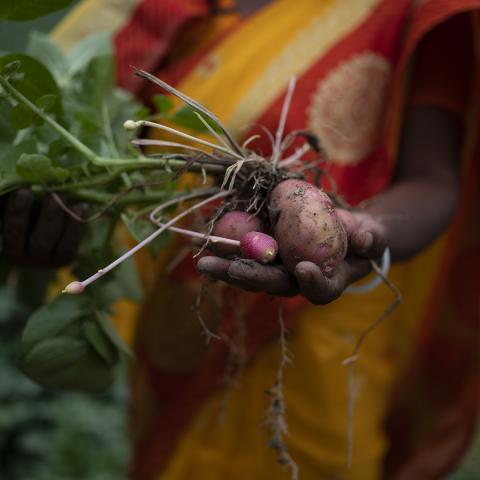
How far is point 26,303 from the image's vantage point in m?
1.25

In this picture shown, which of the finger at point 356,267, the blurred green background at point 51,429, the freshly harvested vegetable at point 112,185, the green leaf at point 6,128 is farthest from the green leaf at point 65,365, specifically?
the blurred green background at point 51,429

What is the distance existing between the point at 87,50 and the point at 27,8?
294mm

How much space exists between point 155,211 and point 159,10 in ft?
1.95

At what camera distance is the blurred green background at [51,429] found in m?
1.94

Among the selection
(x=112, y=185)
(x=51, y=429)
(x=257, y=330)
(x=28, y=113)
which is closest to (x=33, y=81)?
(x=28, y=113)

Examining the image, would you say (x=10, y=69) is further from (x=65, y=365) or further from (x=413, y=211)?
(x=413, y=211)

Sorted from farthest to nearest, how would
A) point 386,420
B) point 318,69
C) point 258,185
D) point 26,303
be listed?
point 386,420, point 26,303, point 318,69, point 258,185

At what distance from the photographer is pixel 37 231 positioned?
3.09 feet

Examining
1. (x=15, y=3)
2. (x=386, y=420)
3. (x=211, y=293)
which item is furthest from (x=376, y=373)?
(x=15, y=3)

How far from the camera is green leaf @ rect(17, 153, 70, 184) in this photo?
2.63 feet

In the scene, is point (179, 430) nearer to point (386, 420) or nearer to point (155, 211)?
point (386, 420)

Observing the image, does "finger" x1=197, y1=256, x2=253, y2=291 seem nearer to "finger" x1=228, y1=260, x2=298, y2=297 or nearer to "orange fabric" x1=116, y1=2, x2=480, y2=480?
"finger" x1=228, y1=260, x2=298, y2=297

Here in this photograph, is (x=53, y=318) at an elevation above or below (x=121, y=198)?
below

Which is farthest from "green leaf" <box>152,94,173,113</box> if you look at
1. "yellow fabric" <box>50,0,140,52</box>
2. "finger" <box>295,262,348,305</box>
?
"yellow fabric" <box>50,0,140,52</box>
